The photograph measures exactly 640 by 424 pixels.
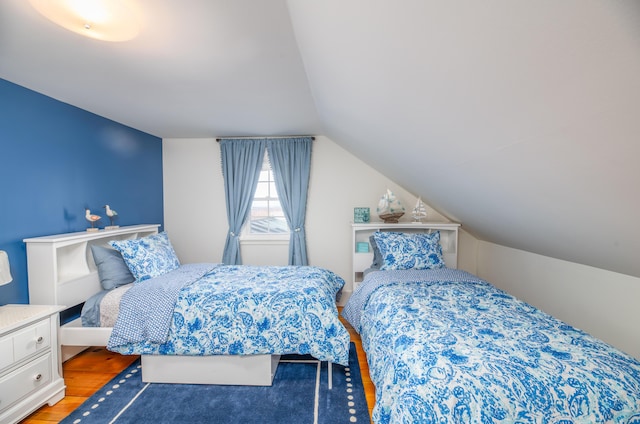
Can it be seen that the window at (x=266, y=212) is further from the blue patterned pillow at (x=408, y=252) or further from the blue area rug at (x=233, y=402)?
the blue area rug at (x=233, y=402)

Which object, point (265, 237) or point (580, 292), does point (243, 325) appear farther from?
point (580, 292)

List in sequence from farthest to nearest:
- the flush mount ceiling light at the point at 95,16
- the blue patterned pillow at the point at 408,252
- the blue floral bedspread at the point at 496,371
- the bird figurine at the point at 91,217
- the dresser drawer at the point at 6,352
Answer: the blue patterned pillow at the point at 408,252 < the bird figurine at the point at 91,217 < the dresser drawer at the point at 6,352 < the flush mount ceiling light at the point at 95,16 < the blue floral bedspread at the point at 496,371

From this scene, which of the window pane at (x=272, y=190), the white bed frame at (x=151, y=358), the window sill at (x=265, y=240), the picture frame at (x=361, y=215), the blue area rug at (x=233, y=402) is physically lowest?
the blue area rug at (x=233, y=402)

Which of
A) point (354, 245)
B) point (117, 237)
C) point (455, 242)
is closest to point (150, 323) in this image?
point (117, 237)

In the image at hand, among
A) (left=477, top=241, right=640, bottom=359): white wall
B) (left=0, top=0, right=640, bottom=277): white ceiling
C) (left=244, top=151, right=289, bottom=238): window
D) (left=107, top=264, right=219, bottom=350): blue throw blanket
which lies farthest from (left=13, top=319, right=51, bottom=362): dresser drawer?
(left=477, top=241, right=640, bottom=359): white wall

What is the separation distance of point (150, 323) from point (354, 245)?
80.3 inches

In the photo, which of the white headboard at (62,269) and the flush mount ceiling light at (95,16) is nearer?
the flush mount ceiling light at (95,16)

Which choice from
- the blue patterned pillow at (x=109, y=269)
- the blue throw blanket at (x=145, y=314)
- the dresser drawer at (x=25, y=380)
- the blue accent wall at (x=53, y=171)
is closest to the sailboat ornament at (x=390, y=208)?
the blue throw blanket at (x=145, y=314)

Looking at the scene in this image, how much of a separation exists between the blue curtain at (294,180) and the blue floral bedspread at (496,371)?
6.76ft

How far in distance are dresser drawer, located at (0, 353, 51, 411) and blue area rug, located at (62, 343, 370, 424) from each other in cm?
29

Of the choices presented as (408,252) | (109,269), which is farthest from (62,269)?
(408,252)

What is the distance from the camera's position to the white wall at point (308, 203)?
378cm

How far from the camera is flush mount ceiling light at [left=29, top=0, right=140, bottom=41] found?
4.12 ft

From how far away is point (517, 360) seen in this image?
1.26 m
